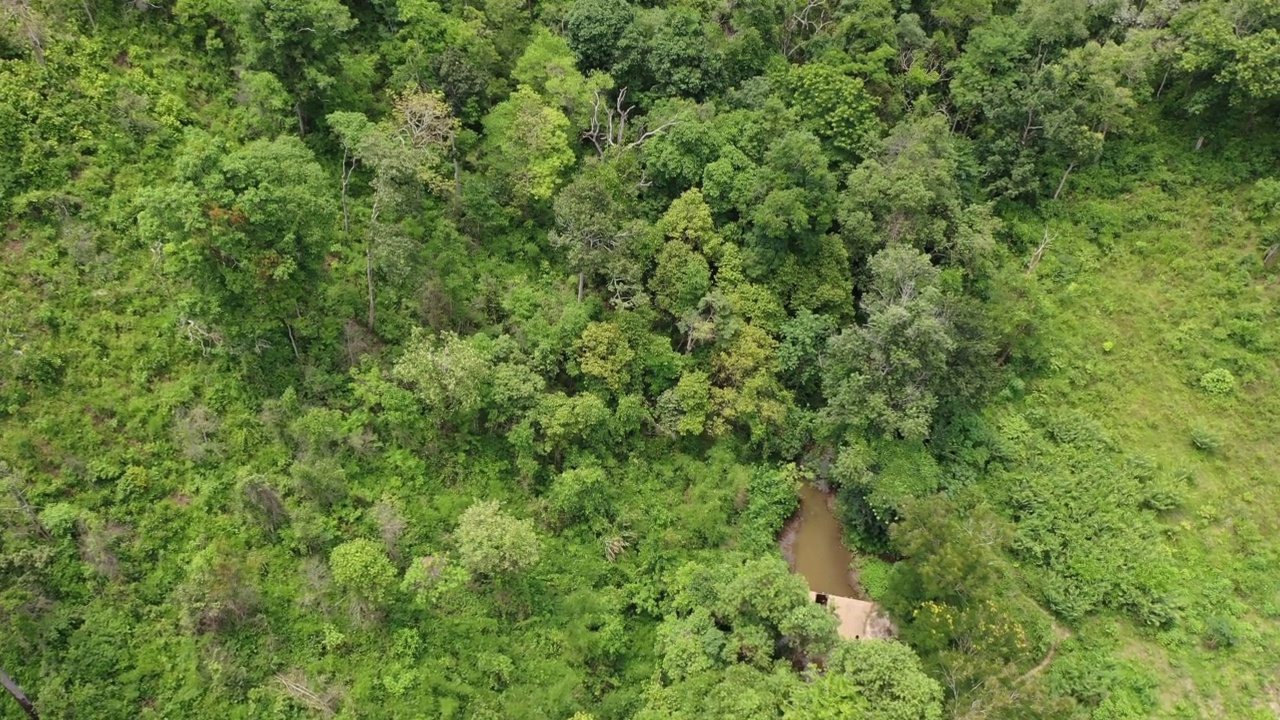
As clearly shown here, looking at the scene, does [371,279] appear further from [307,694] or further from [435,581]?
[307,694]

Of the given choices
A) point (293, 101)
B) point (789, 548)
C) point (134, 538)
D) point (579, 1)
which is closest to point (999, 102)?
point (579, 1)

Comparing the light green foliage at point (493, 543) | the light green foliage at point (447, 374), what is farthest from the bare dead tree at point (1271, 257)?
the light green foliage at point (447, 374)

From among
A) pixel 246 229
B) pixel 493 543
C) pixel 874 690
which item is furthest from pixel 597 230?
pixel 874 690

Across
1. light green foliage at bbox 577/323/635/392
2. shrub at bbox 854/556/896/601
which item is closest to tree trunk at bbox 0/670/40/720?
light green foliage at bbox 577/323/635/392

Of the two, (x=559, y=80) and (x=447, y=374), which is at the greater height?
(x=559, y=80)

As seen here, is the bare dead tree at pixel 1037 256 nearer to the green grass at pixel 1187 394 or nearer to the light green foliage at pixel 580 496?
the green grass at pixel 1187 394

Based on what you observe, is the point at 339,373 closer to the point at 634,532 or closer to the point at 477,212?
the point at 477,212
